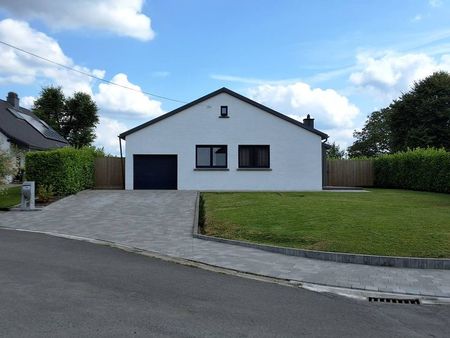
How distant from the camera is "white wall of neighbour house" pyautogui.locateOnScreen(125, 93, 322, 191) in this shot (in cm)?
2680

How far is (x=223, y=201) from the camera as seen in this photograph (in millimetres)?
19453

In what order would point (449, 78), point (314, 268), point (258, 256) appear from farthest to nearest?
point (449, 78)
point (258, 256)
point (314, 268)

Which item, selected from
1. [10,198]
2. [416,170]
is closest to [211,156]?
[10,198]

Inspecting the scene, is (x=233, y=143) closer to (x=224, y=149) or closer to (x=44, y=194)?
(x=224, y=149)

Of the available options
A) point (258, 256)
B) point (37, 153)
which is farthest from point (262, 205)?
point (37, 153)

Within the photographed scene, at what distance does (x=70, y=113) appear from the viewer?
174 ft

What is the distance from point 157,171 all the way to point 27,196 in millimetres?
9651

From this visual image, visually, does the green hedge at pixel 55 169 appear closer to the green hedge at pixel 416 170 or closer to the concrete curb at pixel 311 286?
the concrete curb at pixel 311 286

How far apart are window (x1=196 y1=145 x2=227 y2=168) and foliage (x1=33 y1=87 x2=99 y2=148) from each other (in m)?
28.9

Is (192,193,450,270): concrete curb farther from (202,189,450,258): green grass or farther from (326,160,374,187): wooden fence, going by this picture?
(326,160,374,187): wooden fence

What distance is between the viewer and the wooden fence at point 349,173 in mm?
33000

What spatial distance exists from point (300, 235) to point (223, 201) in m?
8.14

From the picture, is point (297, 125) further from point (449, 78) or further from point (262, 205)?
point (449, 78)

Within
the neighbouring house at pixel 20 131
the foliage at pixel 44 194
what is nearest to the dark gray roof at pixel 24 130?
the neighbouring house at pixel 20 131
